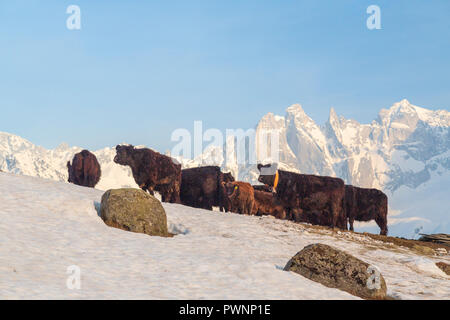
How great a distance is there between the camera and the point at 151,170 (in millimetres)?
36688

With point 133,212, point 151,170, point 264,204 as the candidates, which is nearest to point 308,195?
point 151,170

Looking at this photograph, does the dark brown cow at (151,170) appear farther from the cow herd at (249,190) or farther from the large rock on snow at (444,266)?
the large rock on snow at (444,266)

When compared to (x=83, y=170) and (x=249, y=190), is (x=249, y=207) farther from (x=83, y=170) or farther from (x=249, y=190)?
(x=83, y=170)

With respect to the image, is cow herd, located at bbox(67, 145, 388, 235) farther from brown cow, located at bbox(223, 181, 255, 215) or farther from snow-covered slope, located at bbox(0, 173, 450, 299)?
snow-covered slope, located at bbox(0, 173, 450, 299)

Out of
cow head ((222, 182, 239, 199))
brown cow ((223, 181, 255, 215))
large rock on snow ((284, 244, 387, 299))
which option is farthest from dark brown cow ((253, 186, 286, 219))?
large rock on snow ((284, 244, 387, 299))

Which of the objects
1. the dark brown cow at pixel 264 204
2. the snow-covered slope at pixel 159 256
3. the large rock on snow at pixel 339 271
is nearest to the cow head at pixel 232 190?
the dark brown cow at pixel 264 204

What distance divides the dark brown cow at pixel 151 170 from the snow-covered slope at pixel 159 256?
12.7 m

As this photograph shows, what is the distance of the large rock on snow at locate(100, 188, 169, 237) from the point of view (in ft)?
62.7

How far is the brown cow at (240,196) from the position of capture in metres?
39.4

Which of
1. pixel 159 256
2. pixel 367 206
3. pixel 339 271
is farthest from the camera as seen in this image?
pixel 367 206

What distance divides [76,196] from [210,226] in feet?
19.4

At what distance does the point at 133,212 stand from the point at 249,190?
23.0 m
